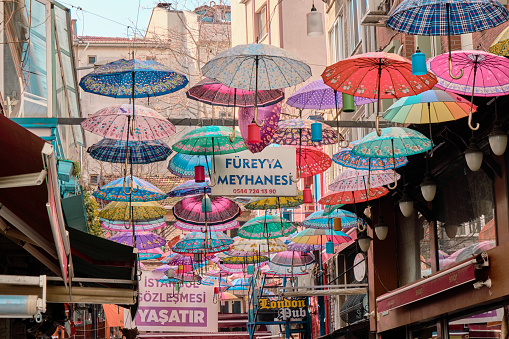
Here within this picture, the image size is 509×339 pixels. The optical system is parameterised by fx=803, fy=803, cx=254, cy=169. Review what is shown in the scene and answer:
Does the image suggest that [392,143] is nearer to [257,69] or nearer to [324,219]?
[257,69]

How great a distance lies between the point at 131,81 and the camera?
39.1 ft

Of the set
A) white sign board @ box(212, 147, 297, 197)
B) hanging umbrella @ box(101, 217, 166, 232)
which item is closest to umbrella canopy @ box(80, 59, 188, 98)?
white sign board @ box(212, 147, 297, 197)

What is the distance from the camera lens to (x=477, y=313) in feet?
41.4

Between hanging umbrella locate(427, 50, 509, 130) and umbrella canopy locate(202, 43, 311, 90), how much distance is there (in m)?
1.64

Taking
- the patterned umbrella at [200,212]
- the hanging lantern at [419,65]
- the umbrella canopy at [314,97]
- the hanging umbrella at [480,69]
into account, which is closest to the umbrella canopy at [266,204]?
the patterned umbrella at [200,212]

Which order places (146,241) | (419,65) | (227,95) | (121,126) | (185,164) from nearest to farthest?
(419,65), (227,95), (121,126), (185,164), (146,241)

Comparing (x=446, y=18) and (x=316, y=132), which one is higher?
(x=446, y=18)

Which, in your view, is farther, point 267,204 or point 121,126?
point 267,204

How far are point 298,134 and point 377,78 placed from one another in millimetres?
3442

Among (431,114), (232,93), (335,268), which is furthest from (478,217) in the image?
(335,268)

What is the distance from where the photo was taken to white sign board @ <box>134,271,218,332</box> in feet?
82.2

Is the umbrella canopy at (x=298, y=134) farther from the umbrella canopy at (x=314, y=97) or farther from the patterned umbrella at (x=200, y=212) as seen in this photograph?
the patterned umbrella at (x=200, y=212)

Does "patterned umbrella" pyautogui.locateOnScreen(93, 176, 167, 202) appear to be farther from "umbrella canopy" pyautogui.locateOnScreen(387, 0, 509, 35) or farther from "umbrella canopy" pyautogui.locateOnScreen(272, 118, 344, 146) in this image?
"umbrella canopy" pyautogui.locateOnScreen(387, 0, 509, 35)

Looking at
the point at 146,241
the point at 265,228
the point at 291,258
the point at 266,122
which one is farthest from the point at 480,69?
the point at 291,258
